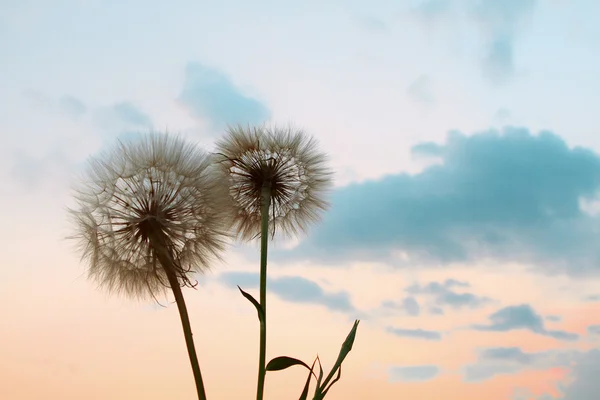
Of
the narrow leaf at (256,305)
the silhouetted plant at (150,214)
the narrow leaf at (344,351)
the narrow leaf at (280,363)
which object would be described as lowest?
the narrow leaf at (280,363)

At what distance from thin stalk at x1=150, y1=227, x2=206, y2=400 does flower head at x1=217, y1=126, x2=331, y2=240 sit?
0.89 m

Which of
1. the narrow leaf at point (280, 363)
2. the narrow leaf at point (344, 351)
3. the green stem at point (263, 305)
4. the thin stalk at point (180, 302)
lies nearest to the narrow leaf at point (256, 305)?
the green stem at point (263, 305)

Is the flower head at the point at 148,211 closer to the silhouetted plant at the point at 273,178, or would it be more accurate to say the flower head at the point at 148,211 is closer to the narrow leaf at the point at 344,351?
the silhouetted plant at the point at 273,178

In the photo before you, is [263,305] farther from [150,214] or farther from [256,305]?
[150,214]

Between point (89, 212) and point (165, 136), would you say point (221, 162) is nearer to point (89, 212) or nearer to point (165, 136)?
point (165, 136)

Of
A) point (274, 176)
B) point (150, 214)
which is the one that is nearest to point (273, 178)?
point (274, 176)

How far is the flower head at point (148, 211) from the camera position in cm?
487

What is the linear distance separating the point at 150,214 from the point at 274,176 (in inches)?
45.2

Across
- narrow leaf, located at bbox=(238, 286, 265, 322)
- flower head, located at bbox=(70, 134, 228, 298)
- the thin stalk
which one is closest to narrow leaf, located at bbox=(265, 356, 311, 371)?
narrow leaf, located at bbox=(238, 286, 265, 322)

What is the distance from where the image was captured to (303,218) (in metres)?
5.77

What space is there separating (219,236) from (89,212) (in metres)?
1.04

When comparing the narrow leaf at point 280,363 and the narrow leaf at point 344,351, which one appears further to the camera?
the narrow leaf at point 344,351

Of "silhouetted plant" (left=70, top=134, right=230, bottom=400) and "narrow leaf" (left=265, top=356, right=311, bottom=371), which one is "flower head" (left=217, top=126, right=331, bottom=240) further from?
"narrow leaf" (left=265, top=356, right=311, bottom=371)

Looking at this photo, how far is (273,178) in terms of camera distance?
17.9 ft
